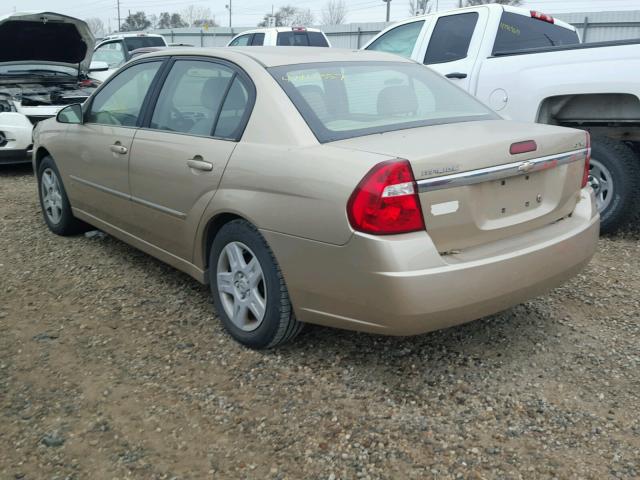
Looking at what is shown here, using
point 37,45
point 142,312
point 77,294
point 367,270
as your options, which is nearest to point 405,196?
point 367,270

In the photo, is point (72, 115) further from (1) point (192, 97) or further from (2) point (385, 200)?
(2) point (385, 200)

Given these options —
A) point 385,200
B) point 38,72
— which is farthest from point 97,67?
point 385,200

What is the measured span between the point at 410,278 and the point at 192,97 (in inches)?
74.5

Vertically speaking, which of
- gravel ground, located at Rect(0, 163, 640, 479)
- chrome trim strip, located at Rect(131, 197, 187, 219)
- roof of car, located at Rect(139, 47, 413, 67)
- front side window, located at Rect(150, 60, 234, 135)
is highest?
roof of car, located at Rect(139, 47, 413, 67)

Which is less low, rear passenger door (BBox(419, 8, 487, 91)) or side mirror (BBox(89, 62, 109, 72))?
rear passenger door (BBox(419, 8, 487, 91))

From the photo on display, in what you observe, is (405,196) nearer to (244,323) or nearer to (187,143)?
(244,323)

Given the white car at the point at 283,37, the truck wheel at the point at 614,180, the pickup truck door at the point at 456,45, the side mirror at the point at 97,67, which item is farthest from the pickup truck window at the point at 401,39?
the white car at the point at 283,37

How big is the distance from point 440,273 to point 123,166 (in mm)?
2364

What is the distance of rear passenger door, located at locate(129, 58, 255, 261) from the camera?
130 inches

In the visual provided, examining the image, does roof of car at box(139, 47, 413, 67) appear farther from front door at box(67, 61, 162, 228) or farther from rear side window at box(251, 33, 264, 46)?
rear side window at box(251, 33, 264, 46)

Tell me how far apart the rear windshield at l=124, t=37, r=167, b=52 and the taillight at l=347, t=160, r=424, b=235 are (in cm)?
1497

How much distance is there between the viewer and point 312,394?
2883 mm

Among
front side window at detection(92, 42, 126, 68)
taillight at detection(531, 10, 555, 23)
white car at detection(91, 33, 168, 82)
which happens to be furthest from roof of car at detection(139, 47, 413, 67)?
front side window at detection(92, 42, 126, 68)

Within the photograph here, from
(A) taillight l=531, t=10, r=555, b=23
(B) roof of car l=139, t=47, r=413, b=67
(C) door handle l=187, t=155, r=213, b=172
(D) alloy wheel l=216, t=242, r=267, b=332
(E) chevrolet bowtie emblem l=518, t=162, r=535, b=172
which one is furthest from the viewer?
(A) taillight l=531, t=10, r=555, b=23
